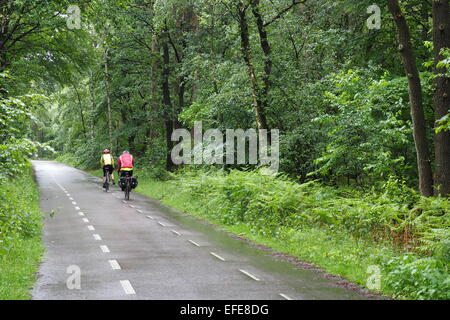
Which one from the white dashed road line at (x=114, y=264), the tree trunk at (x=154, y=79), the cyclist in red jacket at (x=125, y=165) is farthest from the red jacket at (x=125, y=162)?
the white dashed road line at (x=114, y=264)

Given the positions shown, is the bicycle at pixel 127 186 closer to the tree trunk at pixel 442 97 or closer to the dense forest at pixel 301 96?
the dense forest at pixel 301 96

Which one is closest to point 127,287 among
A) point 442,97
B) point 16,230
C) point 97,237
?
point 97,237

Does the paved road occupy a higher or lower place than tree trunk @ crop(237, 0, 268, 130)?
lower

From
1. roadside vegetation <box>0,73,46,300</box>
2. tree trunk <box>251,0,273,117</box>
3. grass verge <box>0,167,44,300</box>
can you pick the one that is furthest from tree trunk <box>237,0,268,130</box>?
roadside vegetation <box>0,73,46,300</box>

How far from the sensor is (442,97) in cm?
1319

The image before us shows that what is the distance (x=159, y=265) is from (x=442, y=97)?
905cm

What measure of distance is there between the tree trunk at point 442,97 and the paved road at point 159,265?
18.0ft

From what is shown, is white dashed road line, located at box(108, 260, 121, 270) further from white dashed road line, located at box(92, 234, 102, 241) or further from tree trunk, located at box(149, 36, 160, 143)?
tree trunk, located at box(149, 36, 160, 143)

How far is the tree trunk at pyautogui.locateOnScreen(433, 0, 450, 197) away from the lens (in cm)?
1292

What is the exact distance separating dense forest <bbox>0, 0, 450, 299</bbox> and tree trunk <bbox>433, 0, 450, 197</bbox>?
3 cm

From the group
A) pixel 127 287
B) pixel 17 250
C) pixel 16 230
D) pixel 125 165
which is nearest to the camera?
pixel 127 287

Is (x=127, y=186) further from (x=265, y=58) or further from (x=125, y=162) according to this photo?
(x=265, y=58)
